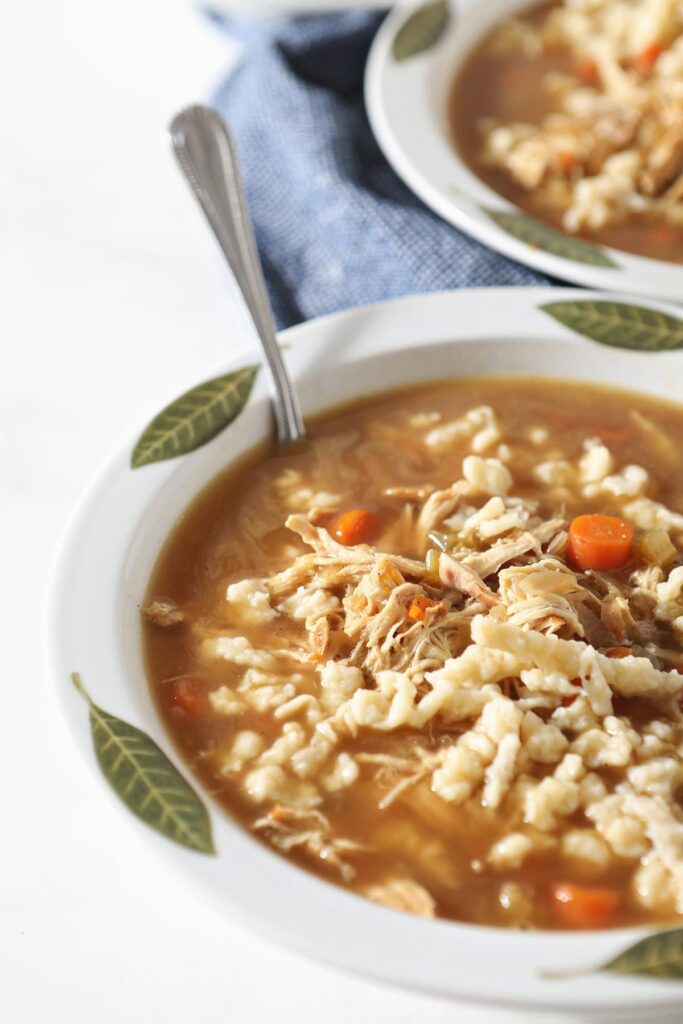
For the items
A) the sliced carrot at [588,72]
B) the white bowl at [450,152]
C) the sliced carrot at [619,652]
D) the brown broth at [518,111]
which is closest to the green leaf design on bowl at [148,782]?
the sliced carrot at [619,652]

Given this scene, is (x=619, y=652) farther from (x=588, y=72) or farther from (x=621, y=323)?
(x=588, y=72)

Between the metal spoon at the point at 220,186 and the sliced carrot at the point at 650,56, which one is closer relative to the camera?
the metal spoon at the point at 220,186

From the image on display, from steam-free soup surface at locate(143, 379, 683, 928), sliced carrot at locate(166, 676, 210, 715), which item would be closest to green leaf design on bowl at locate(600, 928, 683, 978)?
steam-free soup surface at locate(143, 379, 683, 928)

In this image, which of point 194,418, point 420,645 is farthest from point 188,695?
point 194,418

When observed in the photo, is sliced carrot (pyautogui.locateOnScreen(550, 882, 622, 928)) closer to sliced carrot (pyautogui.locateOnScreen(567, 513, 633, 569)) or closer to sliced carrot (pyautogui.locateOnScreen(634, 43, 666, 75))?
sliced carrot (pyautogui.locateOnScreen(567, 513, 633, 569))

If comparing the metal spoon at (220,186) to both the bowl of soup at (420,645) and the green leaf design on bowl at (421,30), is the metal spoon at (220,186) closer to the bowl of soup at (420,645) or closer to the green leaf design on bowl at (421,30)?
the bowl of soup at (420,645)

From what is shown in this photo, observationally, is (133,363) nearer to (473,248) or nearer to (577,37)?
(473,248)
